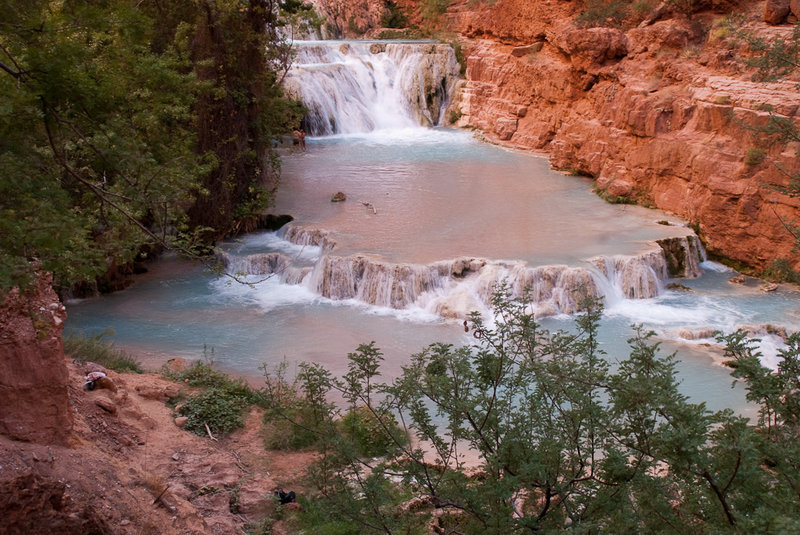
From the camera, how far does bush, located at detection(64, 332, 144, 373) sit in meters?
8.05

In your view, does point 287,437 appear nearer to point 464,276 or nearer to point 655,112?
point 464,276

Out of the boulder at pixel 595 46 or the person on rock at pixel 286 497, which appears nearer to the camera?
the person on rock at pixel 286 497

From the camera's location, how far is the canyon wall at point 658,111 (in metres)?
12.7

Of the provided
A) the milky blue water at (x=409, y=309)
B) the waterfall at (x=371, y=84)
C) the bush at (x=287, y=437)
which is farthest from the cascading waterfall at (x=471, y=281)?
the waterfall at (x=371, y=84)

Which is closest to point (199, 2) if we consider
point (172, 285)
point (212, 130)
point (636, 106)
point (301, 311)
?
point (212, 130)

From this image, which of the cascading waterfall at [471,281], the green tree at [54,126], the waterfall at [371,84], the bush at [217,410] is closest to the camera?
the green tree at [54,126]

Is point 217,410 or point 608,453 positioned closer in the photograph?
point 608,453

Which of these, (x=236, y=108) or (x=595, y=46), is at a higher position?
(x=595, y=46)

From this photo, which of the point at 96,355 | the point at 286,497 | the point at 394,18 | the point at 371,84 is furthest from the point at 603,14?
the point at 394,18

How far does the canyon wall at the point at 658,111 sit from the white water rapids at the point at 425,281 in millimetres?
692

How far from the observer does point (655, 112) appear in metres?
15.0

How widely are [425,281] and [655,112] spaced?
640 cm

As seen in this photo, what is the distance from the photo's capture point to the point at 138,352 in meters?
10.4

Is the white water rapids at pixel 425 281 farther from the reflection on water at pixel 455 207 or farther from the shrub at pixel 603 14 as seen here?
the shrub at pixel 603 14
